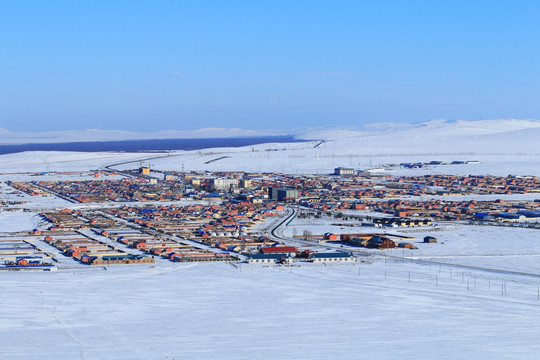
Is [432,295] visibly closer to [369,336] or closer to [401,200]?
[369,336]

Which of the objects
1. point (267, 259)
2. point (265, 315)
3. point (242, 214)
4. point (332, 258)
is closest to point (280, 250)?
point (267, 259)

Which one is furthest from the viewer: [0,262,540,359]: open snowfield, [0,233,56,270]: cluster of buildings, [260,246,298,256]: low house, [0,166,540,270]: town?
[0,166,540,270]: town

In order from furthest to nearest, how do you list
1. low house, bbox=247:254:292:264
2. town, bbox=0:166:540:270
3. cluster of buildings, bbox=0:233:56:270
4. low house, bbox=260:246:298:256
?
town, bbox=0:166:540:270, low house, bbox=260:246:298:256, low house, bbox=247:254:292:264, cluster of buildings, bbox=0:233:56:270

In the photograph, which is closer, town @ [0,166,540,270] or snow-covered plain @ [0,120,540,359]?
snow-covered plain @ [0,120,540,359]

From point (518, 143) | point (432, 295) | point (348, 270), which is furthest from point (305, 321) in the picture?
point (518, 143)

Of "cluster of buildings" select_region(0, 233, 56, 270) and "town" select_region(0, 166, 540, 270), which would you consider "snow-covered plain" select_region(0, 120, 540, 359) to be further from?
"town" select_region(0, 166, 540, 270)

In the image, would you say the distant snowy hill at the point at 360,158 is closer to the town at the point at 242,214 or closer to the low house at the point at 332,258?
the town at the point at 242,214

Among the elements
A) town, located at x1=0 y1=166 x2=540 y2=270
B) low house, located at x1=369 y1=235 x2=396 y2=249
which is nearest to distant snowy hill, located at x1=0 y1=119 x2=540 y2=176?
town, located at x1=0 y1=166 x2=540 y2=270

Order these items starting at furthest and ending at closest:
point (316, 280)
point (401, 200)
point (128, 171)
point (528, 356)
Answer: point (128, 171), point (401, 200), point (316, 280), point (528, 356)

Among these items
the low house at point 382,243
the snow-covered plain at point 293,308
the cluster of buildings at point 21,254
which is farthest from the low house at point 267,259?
the cluster of buildings at point 21,254
